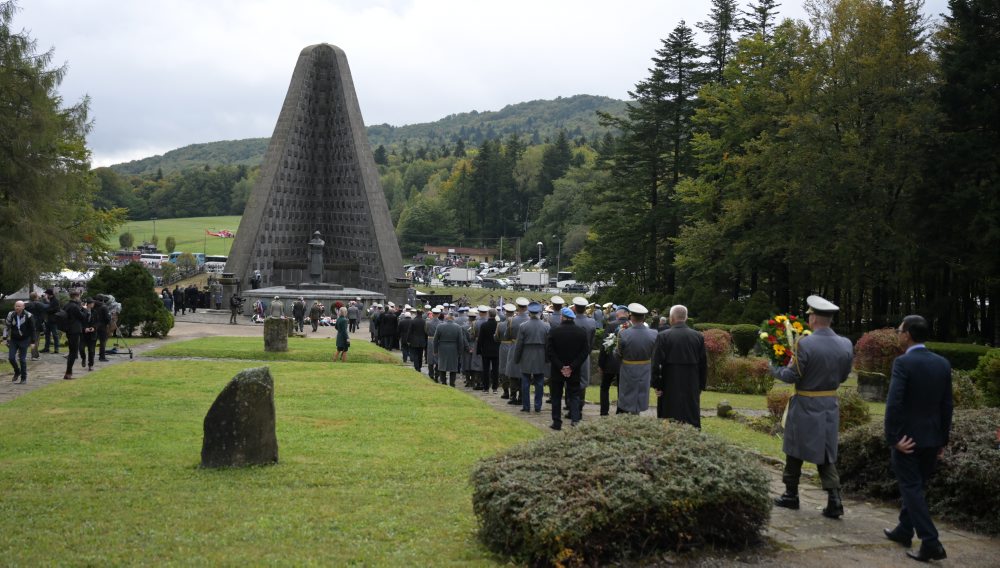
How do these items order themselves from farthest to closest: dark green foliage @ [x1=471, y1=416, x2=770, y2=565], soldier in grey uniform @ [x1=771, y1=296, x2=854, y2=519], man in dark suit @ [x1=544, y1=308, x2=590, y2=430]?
1. man in dark suit @ [x1=544, y1=308, x2=590, y2=430]
2. soldier in grey uniform @ [x1=771, y1=296, x2=854, y2=519]
3. dark green foliage @ [x1=471, y1=416, x2=770, y2=565]

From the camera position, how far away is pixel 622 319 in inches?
632

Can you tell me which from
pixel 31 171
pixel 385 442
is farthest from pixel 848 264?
pixel 31 171

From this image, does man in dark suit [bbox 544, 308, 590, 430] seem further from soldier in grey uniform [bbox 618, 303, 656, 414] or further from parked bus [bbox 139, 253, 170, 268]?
parked bus [bbox 139, 253, 170, 268]

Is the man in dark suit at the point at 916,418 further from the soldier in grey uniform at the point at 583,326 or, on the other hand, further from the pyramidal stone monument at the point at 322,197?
the pyramidal stone monument at the point at 322,197

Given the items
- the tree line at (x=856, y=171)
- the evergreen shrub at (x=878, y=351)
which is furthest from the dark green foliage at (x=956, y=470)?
the tree line at (x=856, y=171)

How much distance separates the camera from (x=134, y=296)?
2772 cm

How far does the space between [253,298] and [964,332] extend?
33257 mm

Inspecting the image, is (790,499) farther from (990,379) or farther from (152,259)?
(152,259)

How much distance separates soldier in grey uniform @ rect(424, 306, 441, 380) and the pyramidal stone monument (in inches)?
1116

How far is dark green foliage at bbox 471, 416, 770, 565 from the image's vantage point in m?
5.91

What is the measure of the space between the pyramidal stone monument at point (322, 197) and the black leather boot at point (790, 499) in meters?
43.4

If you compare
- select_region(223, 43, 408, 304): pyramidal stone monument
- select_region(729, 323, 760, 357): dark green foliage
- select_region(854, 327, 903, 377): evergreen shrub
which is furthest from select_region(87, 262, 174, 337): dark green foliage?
select_region(223, 43, 408, 304): pyramidal stone monument

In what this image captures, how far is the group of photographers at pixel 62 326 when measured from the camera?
654 inches

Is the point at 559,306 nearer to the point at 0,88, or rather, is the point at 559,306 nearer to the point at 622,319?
the point at 622,319
